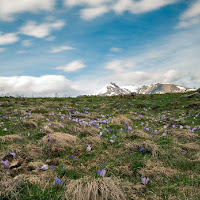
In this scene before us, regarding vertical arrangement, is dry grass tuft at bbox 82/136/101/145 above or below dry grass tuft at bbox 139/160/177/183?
above

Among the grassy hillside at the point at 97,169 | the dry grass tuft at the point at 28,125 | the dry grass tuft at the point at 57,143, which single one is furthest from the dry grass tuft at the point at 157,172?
the dry grass tuft at the point at 28,125

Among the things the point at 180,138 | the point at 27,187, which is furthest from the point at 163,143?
the point at 27,187

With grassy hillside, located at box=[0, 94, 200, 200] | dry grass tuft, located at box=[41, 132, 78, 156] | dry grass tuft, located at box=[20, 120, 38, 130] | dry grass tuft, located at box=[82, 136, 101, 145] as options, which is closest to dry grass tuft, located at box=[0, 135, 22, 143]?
grassy hillside, located at box=[0, 94, 200, 200]

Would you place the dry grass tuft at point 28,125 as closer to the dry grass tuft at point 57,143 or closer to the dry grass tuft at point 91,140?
the dry grass tuft at point 57,143

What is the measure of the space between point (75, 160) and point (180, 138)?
410cm

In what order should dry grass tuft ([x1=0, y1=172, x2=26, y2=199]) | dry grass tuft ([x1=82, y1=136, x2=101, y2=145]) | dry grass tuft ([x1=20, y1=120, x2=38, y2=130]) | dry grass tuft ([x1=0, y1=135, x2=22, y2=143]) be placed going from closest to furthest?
dry grass tuft ([x1=0, y1=172, x2=26, y2=199])
dry grass tuft ([x1=82, y1=136, x2=101, y2=145])
dry grass tuft ([x1=0, y1=135, x2=22, y2=143])
dry grass tuft ([x1=20, y1=120, x2=38, y2=130])

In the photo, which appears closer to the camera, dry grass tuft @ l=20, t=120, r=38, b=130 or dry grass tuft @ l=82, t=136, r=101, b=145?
dry grass tuft @ l=82, t=136, r=101, b=145

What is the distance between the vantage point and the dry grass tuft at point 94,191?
8.41 feet

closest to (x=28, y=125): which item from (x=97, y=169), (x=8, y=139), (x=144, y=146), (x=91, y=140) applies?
(x=8, y=139)

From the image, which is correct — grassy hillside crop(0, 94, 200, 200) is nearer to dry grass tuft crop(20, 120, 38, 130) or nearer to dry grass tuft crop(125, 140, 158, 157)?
dry grass tuft crop(125, 140, 158, 157)

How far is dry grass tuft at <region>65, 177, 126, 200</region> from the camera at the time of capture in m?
2.56

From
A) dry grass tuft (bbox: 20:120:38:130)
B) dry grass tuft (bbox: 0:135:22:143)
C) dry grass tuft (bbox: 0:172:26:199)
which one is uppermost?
dry grass tuft (bbox: 20:120:38:130)

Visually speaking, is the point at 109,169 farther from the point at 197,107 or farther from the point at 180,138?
the point at 197,107

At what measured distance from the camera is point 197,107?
1194cm
